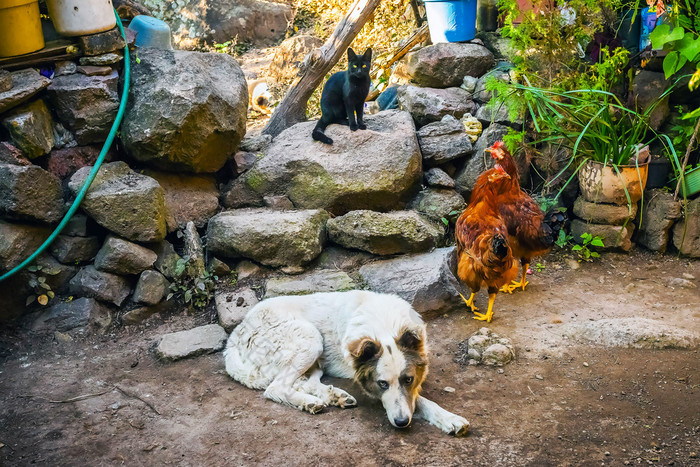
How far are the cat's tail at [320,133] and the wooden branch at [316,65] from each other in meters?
0.94

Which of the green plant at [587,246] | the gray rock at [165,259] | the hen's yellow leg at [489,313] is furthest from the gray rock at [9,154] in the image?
the green plant at [587,246]

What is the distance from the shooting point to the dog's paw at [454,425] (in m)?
3.40

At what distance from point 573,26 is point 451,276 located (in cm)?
318

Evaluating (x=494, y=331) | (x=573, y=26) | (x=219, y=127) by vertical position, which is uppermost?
(x=573, y=26)

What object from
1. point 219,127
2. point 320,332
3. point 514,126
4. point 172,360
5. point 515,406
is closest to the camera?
point 515,406

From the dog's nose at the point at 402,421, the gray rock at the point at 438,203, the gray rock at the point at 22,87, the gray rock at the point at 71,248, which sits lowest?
the dog's nose at the point at 402,421

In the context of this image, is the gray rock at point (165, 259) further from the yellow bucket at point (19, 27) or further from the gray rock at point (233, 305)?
the yellow bucket at point (19, 27)

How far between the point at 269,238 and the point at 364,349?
6.83 feet

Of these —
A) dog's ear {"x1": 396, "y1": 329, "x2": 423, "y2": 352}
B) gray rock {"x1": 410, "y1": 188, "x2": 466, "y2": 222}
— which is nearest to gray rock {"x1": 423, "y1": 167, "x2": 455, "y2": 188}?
gray rock {"x1": 410, "y1": 188, "x2": 466, "y2": 222}

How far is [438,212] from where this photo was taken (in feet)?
19.6

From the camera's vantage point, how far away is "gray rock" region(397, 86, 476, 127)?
6.70 m

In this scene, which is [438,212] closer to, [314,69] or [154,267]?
[314,69]

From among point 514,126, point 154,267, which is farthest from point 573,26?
point 154,267

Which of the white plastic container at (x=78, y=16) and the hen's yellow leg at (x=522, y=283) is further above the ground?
the white plastic container at (x=78, y=16)
